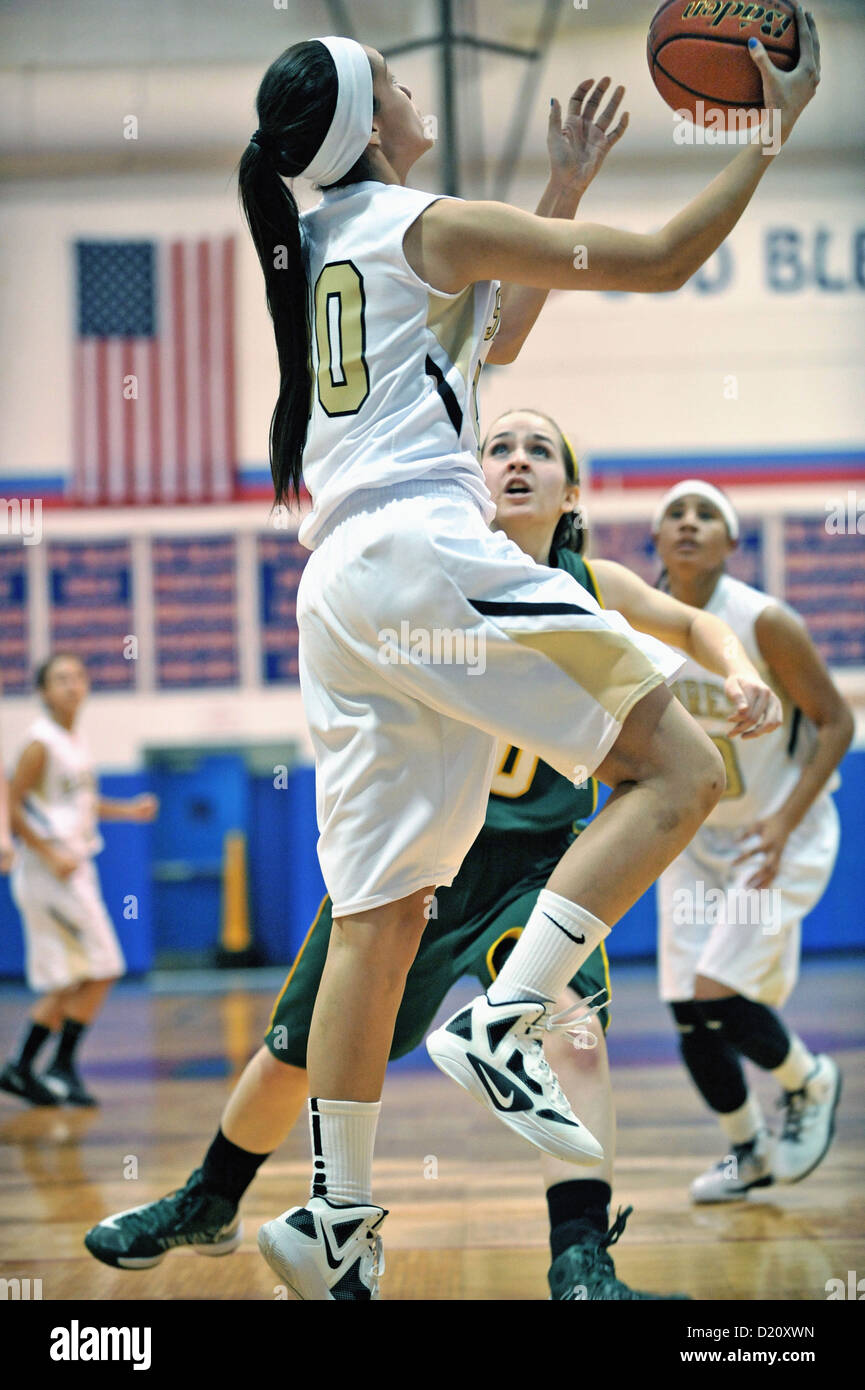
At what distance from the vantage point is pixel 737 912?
150 inches

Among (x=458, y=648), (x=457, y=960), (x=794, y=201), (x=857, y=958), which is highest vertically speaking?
(x=794, y=201)

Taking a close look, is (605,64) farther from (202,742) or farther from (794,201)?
(202,742)

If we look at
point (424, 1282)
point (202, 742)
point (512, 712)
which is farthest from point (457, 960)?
point (202, 742)

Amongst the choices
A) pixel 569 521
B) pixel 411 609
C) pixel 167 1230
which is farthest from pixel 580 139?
pixel 167 1230

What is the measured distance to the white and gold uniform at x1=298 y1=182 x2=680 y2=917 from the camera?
1901mm

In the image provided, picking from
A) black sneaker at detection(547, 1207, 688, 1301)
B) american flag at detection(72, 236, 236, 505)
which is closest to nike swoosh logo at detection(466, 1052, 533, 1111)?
black sneaker at detection(547, 1207, 688, 1301)

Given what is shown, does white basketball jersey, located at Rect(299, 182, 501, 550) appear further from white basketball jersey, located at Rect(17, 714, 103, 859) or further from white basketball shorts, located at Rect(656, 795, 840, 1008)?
white basketball jersey, located at Rect(17, 714, 103, 859)

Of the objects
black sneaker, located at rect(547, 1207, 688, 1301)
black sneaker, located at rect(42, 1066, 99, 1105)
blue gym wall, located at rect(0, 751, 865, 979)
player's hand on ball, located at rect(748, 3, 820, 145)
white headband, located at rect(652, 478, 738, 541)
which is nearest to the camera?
player's hand on ball, located at rect(748, 3, 820, 145)

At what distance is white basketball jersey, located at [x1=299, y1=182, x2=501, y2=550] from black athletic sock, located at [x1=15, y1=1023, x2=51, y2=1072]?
3935mm

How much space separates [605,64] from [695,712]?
5965 mm

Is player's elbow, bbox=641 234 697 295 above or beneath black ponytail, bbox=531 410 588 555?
above

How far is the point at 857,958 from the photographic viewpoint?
8.79m

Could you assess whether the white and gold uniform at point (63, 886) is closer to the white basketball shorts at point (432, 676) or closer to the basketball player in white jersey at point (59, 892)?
the basketball player in white jersey at point (59, 892)

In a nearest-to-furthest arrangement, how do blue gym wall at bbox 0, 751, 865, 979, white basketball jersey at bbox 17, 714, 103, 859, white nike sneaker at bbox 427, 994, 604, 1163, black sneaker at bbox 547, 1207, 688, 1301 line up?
white nike sneaker at bbox 427, 994, 604, 1163 → black sneaker at bbox 547, 1207, 688, 1301 → white basketball jersey at bbox 17, 714, 103, 859 → blue gym wall at bbox 0, 751, 865, 979
